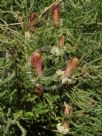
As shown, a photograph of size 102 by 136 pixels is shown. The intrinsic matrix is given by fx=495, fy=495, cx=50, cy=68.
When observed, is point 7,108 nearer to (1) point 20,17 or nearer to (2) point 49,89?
(2) point 49,89

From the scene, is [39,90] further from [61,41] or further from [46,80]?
[61,41]

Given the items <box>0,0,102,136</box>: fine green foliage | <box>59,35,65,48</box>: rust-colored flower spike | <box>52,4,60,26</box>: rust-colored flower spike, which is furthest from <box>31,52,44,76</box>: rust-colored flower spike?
<box>52,4,60,26</box>: rust-colored flower spike

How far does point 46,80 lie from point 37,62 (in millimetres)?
75

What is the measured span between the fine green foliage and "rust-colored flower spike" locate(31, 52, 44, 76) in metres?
0.02

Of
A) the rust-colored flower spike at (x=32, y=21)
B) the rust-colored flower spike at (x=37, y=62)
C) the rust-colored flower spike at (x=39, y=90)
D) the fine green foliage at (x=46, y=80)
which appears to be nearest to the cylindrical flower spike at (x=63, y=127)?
the fine green foliage at (x=46, y=80)

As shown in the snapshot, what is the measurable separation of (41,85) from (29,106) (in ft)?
0.37

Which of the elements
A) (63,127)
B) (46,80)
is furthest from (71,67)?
(63,127)

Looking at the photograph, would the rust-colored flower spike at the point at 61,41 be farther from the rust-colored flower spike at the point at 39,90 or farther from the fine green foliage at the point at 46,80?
the rust-colored flower spike at the point at 39,90

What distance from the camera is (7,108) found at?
1.75m

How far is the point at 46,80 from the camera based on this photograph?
1694 millimetres

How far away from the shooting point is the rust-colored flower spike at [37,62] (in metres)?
1.65

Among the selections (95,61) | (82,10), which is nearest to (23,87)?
(95,61)

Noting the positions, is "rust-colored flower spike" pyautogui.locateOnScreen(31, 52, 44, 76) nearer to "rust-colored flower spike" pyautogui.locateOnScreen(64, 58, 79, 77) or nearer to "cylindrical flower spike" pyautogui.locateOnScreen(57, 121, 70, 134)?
"rust-colored flower spike" pyautogui.locateOnScreen(64, 58, 79, 77)

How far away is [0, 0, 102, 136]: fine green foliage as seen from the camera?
1729 mm
